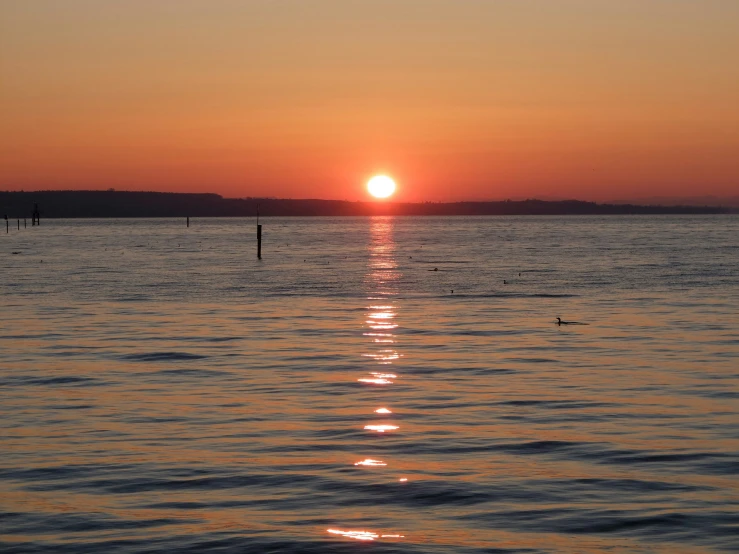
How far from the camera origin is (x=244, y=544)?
13.0 metres

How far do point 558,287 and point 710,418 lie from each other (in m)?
38.5

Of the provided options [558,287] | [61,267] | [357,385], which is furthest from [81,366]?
[61,267]

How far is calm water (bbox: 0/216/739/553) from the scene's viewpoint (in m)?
13.7

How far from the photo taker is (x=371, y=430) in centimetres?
1994

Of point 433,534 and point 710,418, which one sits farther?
point 710,418

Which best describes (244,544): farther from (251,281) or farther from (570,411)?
(251,281)

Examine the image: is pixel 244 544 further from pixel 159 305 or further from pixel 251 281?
pixel 251 281

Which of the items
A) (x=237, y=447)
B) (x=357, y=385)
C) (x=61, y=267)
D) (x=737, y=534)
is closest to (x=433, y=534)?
(x=737, y=534)

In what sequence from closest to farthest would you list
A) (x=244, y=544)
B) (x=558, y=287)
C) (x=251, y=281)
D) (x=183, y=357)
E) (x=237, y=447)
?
(x=244, y=544)
(x=237, y=447)
(x=183, y=357)
(x=558, y=287)
(x=251, y=281)

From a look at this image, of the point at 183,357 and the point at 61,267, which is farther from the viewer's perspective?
the point at 61,267

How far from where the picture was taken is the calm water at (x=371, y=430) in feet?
44.9

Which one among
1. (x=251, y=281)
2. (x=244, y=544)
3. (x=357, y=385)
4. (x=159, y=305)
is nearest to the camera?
(x=244, y=544)

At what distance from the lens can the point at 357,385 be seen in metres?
25.5

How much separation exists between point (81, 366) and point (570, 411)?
44.7 feet
